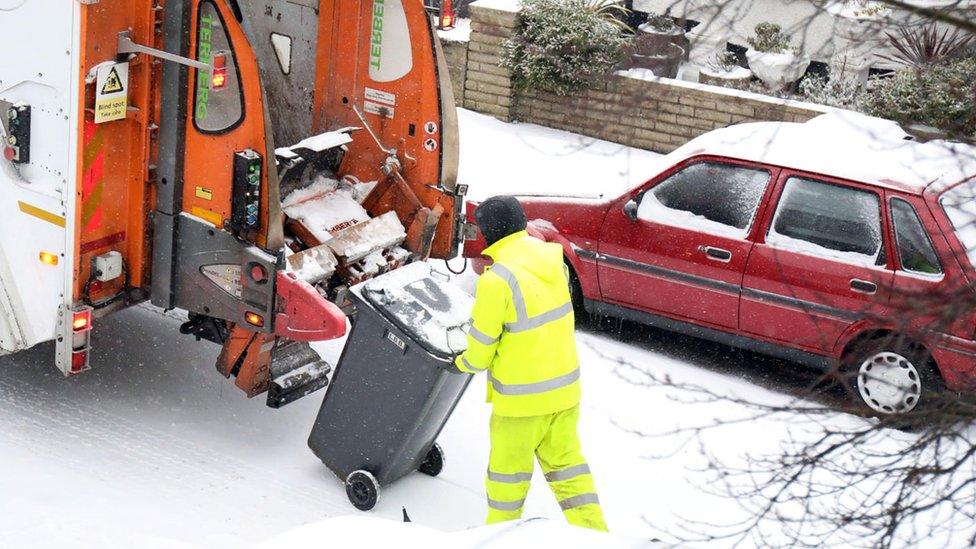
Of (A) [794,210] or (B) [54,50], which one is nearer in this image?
(B) [54,50]

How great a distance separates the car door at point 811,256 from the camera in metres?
6.57

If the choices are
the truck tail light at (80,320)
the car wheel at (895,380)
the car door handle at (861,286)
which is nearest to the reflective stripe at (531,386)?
the truck tail light at (80,320)

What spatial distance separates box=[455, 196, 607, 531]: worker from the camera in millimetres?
4754

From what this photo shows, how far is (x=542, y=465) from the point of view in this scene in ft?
16.6

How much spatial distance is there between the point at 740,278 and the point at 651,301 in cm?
57

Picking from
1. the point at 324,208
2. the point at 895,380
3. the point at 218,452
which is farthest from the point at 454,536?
the point at 895,380

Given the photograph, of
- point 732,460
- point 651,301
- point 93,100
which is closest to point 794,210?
point 651,301

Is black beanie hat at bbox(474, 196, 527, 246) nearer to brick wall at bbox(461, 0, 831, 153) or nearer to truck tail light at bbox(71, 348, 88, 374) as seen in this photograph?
truck tail light at bbox(71, 348, 88, 374)

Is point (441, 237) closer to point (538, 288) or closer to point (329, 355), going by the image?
point (329, 355)

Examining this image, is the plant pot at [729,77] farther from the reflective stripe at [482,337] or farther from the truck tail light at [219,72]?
the reflective stripe at [482,337]

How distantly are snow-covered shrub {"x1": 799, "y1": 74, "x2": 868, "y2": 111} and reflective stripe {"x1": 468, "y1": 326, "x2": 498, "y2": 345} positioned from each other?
6937 mm

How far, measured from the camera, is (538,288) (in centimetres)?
479

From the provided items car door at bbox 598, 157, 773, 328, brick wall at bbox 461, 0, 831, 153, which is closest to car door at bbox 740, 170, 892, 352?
car door at bbox 598, 157, 773, 328

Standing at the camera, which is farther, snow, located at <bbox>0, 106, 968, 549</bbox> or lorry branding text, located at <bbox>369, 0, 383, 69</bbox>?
lorry branding text, located at <bbox>369, 0, 383, 69</bbox>
